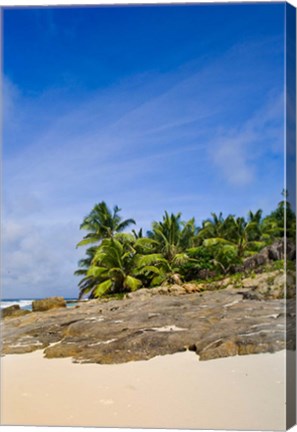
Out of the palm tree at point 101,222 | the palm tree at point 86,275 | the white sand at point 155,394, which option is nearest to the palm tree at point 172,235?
the palm tree at point 101,222

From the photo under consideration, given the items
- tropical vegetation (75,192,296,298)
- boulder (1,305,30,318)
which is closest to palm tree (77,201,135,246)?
tropical vegetation (75,192,296,298)

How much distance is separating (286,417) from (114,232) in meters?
1.83

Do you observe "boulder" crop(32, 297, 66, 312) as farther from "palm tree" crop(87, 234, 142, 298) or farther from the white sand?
the white sand

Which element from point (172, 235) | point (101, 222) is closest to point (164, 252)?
point (172, 235)

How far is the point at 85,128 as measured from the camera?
15.6 ft

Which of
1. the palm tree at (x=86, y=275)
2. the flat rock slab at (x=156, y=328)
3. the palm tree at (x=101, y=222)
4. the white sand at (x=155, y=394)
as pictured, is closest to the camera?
the white sand at (x=155, y=394)

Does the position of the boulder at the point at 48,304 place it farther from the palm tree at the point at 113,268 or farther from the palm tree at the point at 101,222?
the palm tree at the point at 101,222

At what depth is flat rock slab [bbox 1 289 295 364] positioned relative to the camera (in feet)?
14.6

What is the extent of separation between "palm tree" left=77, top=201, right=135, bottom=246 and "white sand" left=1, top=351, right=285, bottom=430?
3.15 feet

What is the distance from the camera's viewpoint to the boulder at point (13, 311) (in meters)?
4.82

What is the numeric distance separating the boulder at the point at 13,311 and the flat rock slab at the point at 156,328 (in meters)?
0.05

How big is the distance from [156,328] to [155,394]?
0.50m

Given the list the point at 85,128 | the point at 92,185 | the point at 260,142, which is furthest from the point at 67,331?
the point at 260,142

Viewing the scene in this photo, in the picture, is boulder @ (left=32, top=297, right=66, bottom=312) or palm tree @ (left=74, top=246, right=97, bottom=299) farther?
boulder @ (left=32, top=297, right=66, bottom=312)
